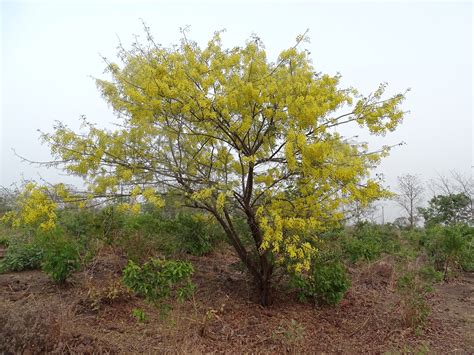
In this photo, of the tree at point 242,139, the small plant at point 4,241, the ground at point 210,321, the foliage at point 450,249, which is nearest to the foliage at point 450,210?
the foliage at point 450,249

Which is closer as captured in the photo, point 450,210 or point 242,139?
point 242,139

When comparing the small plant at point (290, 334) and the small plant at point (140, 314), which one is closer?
the small plant at point (140, 314)

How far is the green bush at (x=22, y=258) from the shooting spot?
249 inches

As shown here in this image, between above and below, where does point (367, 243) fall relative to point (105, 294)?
above

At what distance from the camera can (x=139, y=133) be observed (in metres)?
5.10

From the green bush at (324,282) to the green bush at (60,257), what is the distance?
3.20 m

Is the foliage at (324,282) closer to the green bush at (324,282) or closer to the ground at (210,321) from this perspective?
the green bush at (324,282)

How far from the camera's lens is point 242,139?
16.6 feet

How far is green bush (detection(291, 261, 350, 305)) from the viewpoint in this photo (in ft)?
18.0

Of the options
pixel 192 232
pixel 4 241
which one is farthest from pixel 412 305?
pixel 4 241

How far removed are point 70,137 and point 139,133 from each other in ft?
2.85

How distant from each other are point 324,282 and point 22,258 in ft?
16.7

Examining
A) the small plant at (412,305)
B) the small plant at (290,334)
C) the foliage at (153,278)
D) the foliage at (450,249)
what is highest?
the foliage at (450,249)

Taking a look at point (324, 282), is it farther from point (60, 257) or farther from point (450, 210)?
point (450, 210)
